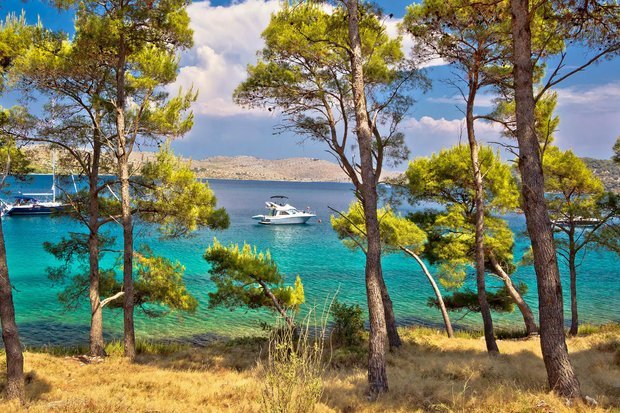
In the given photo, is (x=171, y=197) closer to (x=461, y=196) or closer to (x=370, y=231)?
(x=370, y=231)

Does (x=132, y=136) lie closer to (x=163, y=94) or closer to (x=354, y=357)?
(x=163, y=94)

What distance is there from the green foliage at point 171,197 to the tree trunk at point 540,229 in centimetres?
919

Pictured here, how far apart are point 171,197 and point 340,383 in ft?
24.7

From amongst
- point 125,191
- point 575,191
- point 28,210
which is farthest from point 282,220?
point 125,191

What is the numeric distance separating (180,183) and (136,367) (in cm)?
522

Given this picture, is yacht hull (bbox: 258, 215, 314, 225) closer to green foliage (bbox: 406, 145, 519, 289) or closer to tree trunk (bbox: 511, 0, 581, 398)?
green foliage (bbox: 406, 145, 519, 289)

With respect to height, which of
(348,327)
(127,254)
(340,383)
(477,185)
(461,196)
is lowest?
(348,327)

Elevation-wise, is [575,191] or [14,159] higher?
[14,159]

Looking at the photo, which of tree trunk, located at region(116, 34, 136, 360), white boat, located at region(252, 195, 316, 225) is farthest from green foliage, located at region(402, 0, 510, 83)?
white boat, located at region(252, 195, 316, 225)

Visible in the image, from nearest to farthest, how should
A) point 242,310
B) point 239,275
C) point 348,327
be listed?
point 239,275, point 348,327, point 242,310

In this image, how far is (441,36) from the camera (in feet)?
33.1

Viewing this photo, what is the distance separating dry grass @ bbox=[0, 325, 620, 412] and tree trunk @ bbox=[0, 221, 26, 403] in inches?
15.3

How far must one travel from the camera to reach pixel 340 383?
25.6 ft

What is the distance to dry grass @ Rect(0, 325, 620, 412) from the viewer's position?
5.84 m
